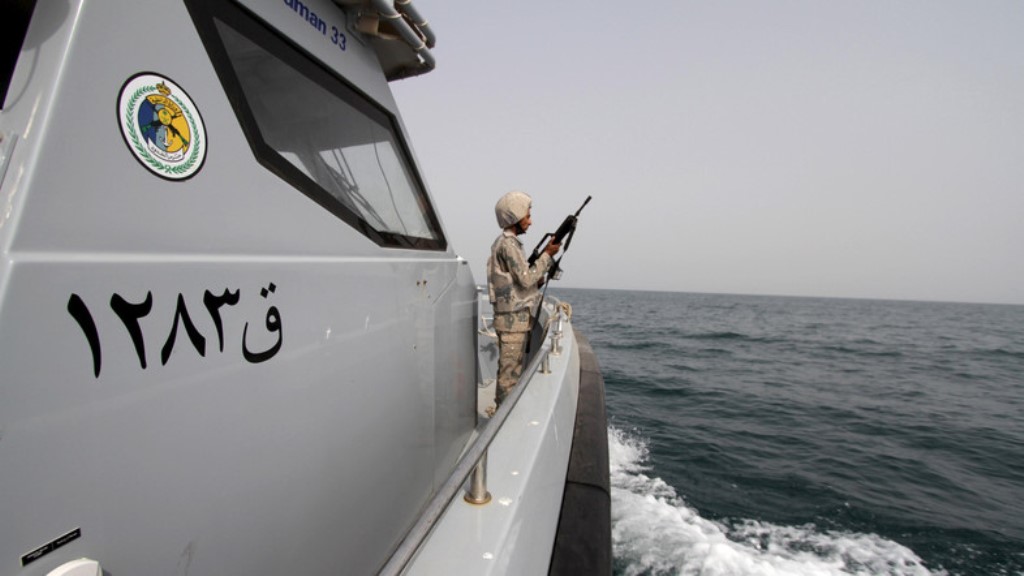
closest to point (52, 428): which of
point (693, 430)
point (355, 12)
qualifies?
point (355, 12)

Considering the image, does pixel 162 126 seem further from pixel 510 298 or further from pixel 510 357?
pixel 510 357

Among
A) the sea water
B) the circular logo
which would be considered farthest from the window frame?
the sea water

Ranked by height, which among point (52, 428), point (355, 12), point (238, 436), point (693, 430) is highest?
point (355, 12)

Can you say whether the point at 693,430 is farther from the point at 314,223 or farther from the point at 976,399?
the point at 976,399

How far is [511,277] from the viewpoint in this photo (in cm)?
321

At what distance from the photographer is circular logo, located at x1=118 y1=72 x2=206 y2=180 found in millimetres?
909

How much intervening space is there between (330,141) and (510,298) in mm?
1729

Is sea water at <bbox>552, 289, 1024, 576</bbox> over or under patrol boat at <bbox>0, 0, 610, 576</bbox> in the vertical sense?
under

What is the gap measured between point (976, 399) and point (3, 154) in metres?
14.7

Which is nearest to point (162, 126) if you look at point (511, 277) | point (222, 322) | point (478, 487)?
point (222, 322)

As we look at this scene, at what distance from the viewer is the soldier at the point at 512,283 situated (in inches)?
124

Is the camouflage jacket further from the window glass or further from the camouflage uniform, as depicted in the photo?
the window glass

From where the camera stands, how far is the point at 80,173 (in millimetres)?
815

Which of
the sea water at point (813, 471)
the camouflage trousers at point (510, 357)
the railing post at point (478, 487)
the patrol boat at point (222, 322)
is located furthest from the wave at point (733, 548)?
the railing post at point (478, 487)
